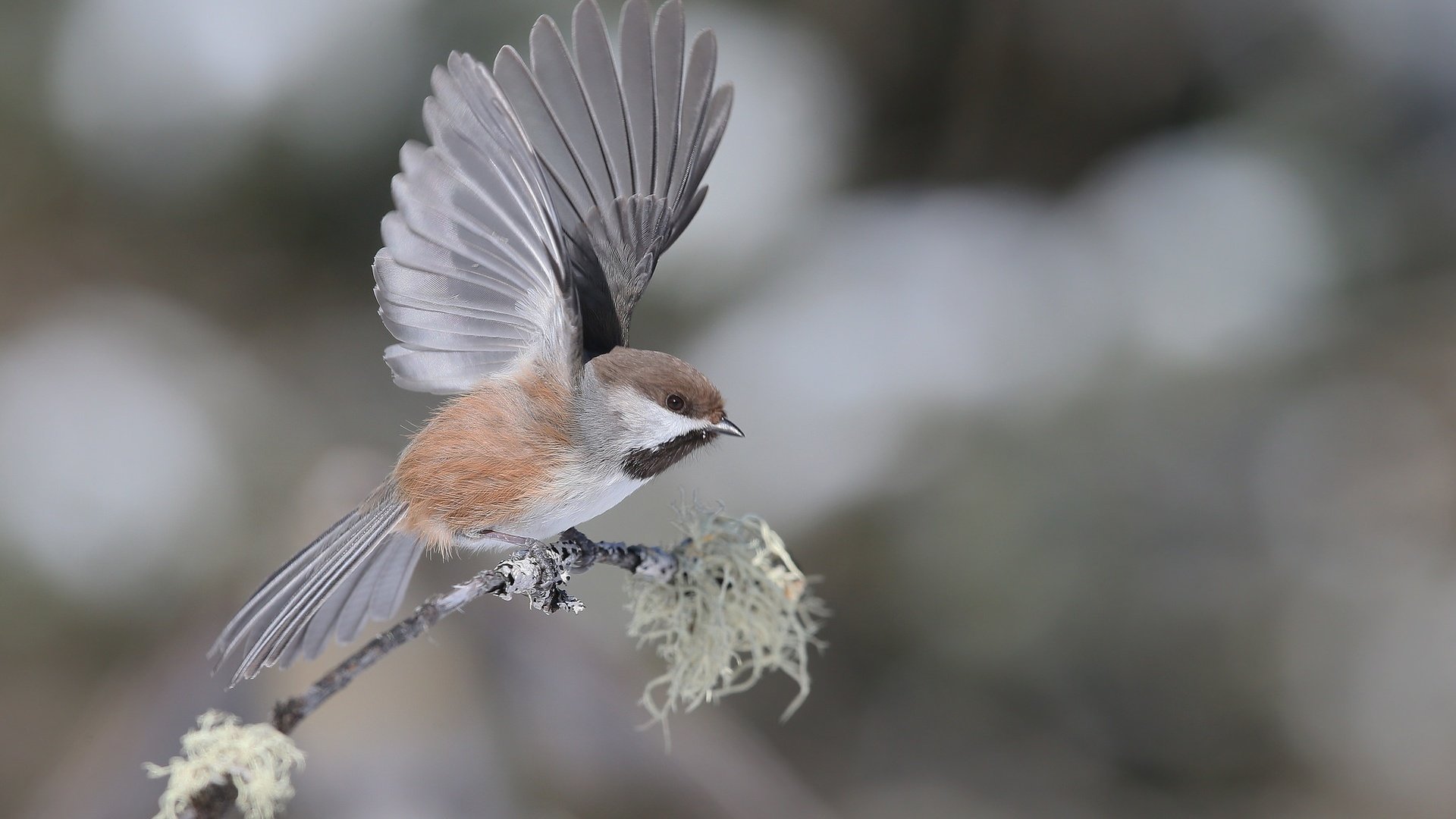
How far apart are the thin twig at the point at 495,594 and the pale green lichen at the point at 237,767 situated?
1 centimetres

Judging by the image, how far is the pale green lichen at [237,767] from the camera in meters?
0.83

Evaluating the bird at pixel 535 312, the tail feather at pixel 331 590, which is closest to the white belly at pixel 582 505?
the bird at pixel 535 312

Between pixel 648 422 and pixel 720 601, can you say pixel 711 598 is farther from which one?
pixel 648 422

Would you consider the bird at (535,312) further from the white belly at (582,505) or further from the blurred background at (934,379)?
the blurred background at (934,379)

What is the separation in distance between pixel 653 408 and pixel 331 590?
476 millimetres

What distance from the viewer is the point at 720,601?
1.24 metres

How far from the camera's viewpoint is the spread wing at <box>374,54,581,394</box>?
886 millimetres

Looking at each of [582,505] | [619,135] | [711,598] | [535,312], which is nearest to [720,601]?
[711,598]

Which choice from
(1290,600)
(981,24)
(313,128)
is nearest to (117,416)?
(313,128)

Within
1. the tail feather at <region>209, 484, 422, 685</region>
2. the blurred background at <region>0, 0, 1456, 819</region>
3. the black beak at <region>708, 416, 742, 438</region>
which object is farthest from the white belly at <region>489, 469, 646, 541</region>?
the blurred background at <region>0, 0, 1456, 819</region>

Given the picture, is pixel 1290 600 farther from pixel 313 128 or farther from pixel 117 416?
pixel 117 416

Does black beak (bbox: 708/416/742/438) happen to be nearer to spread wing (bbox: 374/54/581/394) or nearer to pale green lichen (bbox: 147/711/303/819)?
spread wing (bbox: 374/54/581/394)

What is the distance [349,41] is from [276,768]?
2152 millimetres

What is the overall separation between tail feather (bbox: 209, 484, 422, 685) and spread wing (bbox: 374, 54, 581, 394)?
0.23 m
